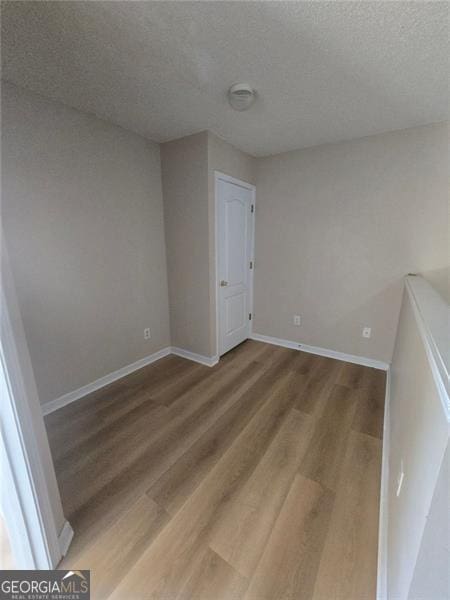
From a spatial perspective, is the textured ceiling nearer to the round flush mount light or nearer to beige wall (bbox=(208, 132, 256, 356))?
the round flush mount light

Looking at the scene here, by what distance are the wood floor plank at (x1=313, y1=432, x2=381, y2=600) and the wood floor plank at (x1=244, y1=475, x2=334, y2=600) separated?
0.13 ft

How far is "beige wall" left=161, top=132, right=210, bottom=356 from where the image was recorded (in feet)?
7.99

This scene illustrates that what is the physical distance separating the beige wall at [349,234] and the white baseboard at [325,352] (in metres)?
0.07

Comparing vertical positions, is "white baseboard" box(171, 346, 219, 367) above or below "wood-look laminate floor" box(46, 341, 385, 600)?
above

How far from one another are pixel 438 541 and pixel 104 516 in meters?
1.44

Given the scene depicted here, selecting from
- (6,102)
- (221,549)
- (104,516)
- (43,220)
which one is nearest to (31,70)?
(6,102)

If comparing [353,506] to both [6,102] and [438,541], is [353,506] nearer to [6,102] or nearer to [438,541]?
[438,541]

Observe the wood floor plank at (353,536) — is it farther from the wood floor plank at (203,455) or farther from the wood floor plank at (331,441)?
the wood floor plank at (203,455)

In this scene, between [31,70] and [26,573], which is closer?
[26,573]

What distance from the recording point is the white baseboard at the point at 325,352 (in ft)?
8.99

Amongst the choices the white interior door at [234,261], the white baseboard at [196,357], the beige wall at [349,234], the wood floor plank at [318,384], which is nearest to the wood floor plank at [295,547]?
the wood floor plank at [318,384]

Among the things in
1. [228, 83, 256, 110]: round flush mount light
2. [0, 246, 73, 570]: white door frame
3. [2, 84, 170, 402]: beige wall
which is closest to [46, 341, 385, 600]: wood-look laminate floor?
[0, 246, 73, 570]: white door frame

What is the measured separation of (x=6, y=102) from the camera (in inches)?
63.1

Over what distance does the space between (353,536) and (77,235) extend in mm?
2653
